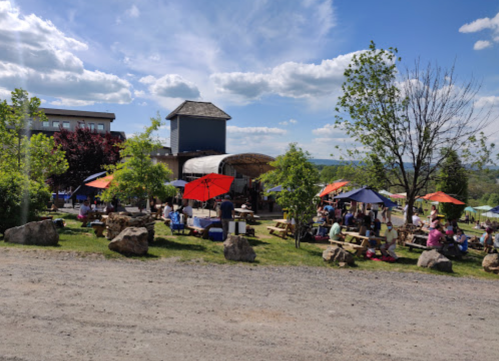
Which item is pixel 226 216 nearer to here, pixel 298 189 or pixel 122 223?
pixel 298 189

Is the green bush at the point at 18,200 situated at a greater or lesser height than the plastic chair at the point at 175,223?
greater

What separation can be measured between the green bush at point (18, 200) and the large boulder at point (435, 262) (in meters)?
13.2

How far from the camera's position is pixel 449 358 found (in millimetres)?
4973

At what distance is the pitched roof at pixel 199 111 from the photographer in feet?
102

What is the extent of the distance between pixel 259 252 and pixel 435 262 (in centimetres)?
538

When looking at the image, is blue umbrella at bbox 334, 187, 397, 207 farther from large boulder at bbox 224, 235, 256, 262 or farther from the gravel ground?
large boulder at bbox 224, 235, 256, 262

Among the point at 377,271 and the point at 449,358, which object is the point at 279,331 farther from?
the point at 377,271

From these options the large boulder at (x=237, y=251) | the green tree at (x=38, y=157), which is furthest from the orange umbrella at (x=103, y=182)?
the large boulder at (x=237, y=251)

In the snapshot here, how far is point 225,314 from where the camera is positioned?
607cm

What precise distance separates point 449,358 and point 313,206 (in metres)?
7.94

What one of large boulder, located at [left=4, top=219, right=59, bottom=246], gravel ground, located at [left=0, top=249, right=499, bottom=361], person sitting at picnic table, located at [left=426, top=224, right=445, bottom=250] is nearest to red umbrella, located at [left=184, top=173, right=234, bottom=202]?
large boulder, located at [left=4, top=219, right=59, bottom=246]

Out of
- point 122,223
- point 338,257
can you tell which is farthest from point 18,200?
point 338,257

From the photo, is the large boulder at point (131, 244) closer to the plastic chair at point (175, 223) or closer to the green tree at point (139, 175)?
the green tree at point (139, 175)

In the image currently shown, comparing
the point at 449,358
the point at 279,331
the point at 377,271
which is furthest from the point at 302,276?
the point at 449,358
